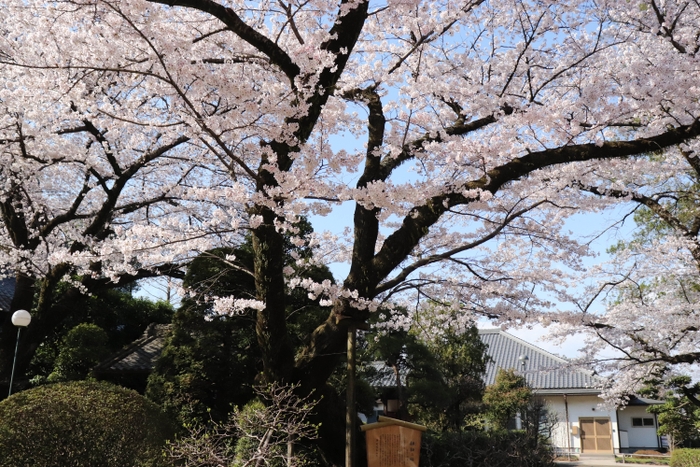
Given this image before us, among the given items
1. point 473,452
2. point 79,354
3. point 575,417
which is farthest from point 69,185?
point 575,417

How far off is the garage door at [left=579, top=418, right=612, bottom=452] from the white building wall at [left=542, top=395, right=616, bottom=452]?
0.15 metres

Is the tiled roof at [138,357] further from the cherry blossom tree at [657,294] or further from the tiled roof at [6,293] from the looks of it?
the cherry blossom tree at [657,294]

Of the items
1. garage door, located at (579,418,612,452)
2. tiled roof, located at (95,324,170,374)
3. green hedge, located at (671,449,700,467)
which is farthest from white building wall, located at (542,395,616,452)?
tiled roof, located at (95,324,170,374)

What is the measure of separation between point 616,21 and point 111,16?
5.70 meters

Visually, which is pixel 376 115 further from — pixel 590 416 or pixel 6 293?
pixel 590 416

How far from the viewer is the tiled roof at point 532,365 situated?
65.9ft

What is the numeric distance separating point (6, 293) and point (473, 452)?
48.9ft

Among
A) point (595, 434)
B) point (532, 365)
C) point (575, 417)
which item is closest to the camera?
point (595, 434)

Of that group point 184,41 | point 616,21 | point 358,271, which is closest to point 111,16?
point 184,41

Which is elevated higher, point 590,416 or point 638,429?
point 590,416

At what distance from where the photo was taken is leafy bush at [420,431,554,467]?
7.40 metres

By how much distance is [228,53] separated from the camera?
606 cm

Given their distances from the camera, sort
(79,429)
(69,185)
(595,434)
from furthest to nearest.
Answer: (595,434)
(69,185)
(79,429)

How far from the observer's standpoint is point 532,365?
22516 millimetres
